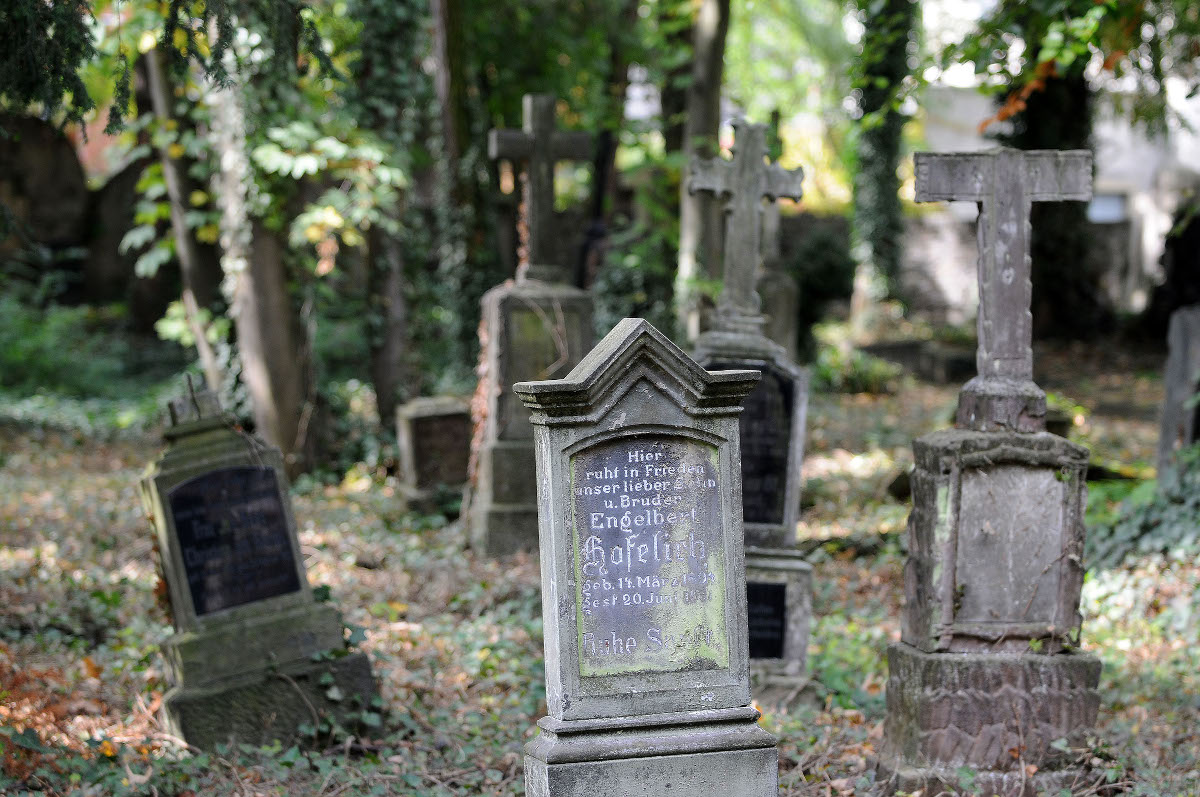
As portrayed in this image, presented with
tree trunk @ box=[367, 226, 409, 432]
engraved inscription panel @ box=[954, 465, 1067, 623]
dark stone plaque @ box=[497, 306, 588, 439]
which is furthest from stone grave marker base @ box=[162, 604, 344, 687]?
tree trunk @ box=[367, 226, 409, 432]

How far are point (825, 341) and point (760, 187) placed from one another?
40.8ft

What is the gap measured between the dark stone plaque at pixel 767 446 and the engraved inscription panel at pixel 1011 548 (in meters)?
1.71

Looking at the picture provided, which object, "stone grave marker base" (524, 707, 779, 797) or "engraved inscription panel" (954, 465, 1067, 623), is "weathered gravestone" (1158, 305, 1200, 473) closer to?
"engraved inscription panel" (954, 465, 1067, 623)

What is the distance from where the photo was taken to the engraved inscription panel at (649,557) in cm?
396

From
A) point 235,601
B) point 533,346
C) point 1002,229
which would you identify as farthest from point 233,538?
point 1002,229

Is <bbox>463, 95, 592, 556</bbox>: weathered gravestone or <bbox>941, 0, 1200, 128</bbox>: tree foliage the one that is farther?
<bbox>463, 95, 592, 556</bbox>: weathered gravestone

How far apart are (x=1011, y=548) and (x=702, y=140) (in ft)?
21.9

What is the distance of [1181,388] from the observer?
27.6ft

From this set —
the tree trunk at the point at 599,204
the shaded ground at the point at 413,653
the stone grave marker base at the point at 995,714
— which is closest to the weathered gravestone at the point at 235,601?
the shaded ground at the point at 413,653

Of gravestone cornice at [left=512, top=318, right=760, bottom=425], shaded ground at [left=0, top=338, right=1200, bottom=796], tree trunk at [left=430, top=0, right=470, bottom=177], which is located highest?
tree trunk at [left=430, top=0, right=470, bottom=177]

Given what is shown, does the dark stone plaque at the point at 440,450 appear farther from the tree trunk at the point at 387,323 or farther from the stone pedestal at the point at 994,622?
the stone pedestal at the point at 994,622

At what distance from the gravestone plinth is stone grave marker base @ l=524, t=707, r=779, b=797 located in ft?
21.2

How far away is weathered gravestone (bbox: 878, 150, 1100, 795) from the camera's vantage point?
4762 mm

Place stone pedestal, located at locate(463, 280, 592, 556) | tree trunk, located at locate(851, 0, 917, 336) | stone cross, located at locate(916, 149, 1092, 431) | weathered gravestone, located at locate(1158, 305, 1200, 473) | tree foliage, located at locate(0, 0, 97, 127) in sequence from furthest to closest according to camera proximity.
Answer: tree trunk, located at locate(851, 0, 917, 336) < stone pedestal, located at locate(463, 280, 592, 556) < weathered gravestone, located at locate(1158, 305, 1200, 473) < tree foliage, located at locate(0, 0, 97, 127) < stone cross, located at locate(916, 149, 1092, 431)
